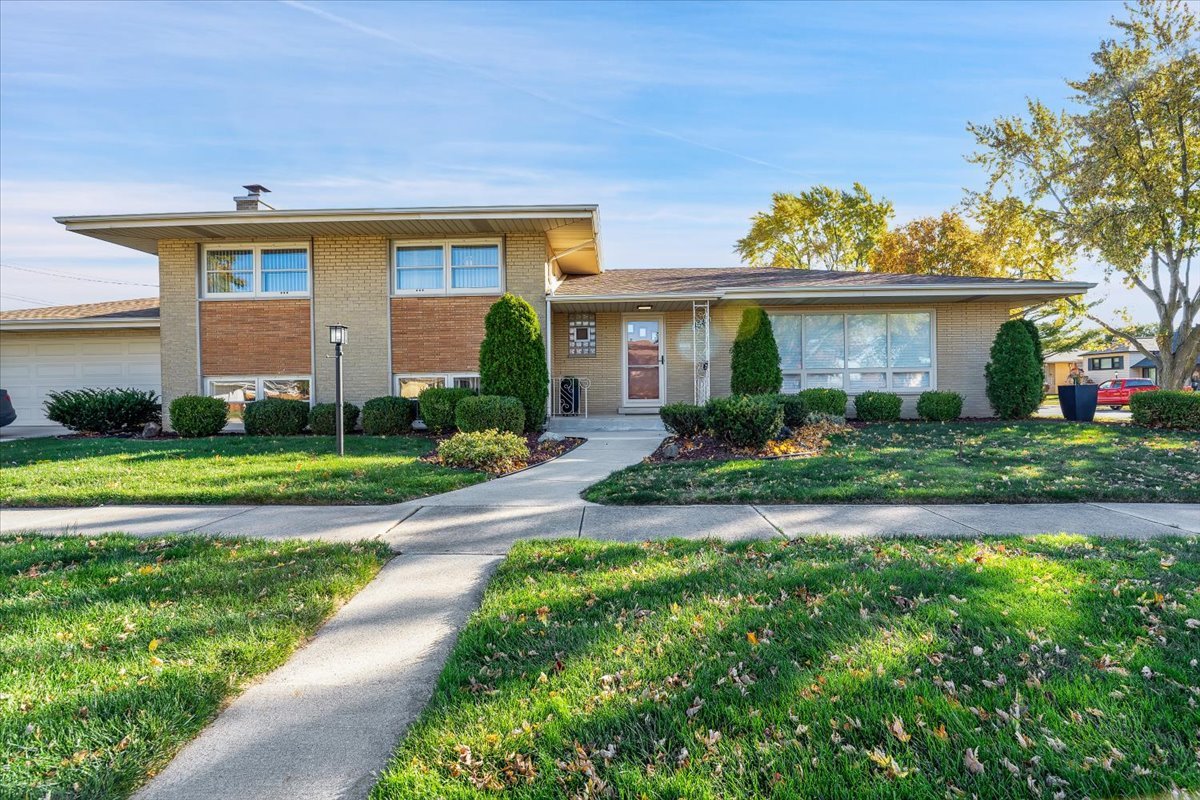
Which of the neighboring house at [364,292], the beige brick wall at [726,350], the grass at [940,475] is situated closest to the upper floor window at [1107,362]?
the beige brick wall at [726,350]

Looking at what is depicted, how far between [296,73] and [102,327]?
30.9 ft

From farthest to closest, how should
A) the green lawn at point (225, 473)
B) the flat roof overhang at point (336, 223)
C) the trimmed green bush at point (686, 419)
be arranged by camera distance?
1. the flat roof overhang at point (336, 223)
2. the trimmed green bush at point (686, 419)
3. the green lawn at point (225, 473)

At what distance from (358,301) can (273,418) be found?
296 centimetres

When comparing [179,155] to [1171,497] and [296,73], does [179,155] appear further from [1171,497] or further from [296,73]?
[1171,497]

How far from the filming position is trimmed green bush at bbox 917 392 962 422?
515 inches

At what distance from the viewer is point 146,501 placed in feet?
21.2

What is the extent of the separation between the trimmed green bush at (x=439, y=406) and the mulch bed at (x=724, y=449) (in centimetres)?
→ 414

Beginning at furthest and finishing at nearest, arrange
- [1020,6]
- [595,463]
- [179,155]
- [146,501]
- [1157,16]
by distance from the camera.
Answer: [1157,16]
[179,155]
[1020,6]
[595,463]
[146,501]

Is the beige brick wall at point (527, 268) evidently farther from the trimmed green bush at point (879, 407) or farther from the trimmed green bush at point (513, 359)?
the trimmed green bush at point (879, 407)

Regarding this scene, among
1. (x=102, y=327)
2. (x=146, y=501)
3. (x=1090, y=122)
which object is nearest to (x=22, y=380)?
(x=102, y=327)

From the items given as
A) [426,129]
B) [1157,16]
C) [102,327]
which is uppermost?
[1157,16]

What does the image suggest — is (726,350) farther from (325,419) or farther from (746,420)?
(325,419)

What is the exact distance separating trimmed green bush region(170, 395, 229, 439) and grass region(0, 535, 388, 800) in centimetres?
768

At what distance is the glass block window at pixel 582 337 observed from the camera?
14773 millimetres
